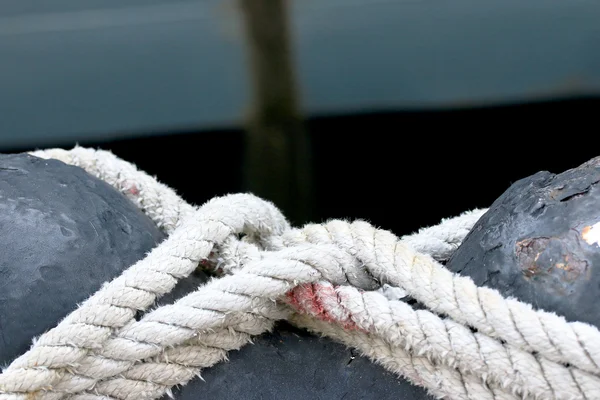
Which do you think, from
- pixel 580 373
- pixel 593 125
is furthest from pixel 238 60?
pixel 580 373

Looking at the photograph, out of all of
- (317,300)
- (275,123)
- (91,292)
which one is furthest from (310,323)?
(275,123)

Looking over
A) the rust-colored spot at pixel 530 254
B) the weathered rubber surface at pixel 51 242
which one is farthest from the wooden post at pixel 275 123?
the rust-colored spot at pixel 530 254

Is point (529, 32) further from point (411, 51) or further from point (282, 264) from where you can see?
point (282, 264)

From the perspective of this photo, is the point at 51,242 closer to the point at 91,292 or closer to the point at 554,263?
the point at 91,292

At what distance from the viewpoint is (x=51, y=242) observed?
574 millimetres

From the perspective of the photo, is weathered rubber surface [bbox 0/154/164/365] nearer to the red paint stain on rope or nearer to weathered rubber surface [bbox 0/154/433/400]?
weathered rubber surface [bbox 0/154/433/400]

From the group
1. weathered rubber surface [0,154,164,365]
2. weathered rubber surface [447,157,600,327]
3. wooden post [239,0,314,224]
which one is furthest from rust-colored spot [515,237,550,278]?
wooden post [239,0,314,224]

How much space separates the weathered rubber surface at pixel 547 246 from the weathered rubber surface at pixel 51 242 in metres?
0.30

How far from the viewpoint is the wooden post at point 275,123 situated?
6.93 ft

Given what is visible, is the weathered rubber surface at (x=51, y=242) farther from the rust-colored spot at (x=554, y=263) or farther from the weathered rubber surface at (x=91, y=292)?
the rust-colored spot at (x=554, y=263)

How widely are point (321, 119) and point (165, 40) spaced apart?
55cm

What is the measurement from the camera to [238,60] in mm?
2172

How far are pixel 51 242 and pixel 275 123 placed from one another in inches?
70.0

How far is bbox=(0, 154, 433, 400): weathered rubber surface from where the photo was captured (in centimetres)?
56
